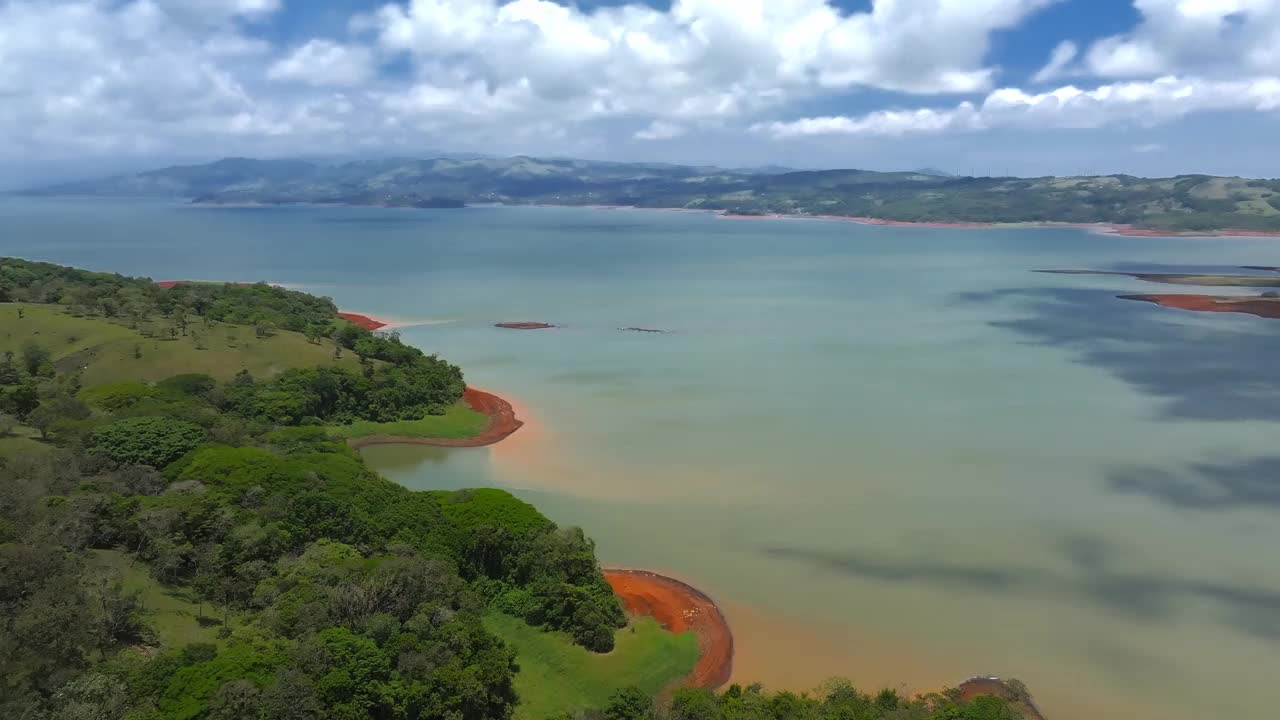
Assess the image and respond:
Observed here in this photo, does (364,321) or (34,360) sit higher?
(34,360)

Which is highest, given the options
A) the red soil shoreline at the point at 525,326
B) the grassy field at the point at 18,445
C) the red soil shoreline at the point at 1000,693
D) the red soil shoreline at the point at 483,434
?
the grassy field at the point at 18,445

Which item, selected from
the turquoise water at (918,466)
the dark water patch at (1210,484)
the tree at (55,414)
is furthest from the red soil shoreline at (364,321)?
the dark water patch at (1210,484)

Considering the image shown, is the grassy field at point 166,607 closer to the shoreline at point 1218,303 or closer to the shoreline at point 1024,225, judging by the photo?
the shoreline at point 1218,303

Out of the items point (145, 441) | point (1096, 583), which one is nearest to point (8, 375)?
point (145, 441)

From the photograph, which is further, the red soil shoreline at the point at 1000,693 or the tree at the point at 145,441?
the tree at the point at 145,441

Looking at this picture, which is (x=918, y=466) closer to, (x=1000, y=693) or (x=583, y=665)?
(x=1000, y=693)

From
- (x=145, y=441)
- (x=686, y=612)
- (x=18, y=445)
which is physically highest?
(x=145, y=441)

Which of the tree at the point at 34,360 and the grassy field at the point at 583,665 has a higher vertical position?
the tree at the point at 34,360
